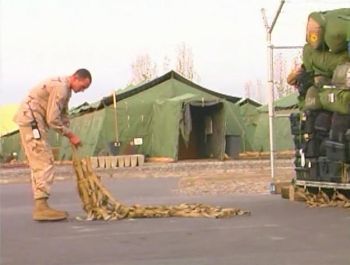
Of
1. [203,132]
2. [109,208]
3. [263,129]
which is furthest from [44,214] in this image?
[263,129]

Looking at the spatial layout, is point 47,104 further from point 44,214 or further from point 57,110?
point 44,214

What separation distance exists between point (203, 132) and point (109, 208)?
2441cm

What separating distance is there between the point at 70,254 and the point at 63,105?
282cm

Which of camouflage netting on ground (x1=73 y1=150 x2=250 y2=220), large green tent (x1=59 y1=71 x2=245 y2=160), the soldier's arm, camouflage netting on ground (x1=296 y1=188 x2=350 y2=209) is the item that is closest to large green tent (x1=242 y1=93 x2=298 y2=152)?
large green tent (x1=59 y1=71 x2=245 y2=160)

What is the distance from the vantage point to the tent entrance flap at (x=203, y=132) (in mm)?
31697

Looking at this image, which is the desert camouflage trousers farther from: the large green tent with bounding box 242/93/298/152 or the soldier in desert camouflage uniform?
the large green tent with bounding box 242/93/298/152

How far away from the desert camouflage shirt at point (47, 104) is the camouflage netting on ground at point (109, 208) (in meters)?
0.60

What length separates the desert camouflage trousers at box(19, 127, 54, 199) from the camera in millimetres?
8961

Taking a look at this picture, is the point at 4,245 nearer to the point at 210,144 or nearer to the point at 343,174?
the point at 343,174

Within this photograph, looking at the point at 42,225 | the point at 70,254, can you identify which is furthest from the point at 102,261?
the point at 42,225

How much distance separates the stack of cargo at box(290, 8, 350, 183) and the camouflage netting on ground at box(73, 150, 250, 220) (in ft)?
4.88

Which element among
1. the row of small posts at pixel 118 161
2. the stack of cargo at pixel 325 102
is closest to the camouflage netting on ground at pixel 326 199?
the stack of cargo at pixel 325 102

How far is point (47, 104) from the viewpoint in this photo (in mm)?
9078

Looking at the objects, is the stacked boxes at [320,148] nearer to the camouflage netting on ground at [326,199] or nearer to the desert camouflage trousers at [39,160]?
the camouflage netting on ground at [326,199]
